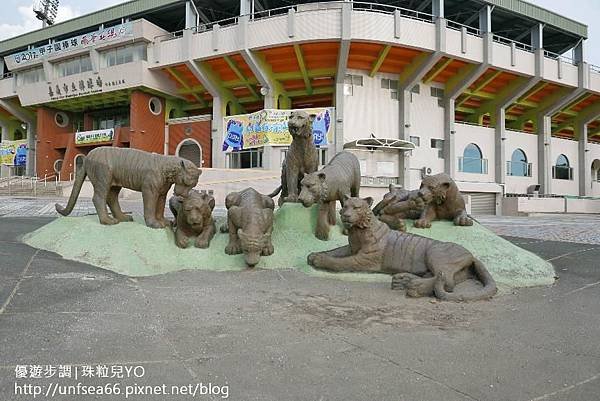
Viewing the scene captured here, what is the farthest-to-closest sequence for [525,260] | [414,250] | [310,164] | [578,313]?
1. [310,164]
2. [525,260]
3. [414,250]
4. [578,313]

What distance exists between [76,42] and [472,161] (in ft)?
101

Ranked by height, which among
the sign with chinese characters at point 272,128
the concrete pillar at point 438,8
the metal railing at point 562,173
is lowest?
the metal railing at point 562,173

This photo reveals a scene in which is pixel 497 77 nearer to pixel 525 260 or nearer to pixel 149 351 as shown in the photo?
pixel 525 260

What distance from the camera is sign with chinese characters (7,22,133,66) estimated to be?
28547 millimetres

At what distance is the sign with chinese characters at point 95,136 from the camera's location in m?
31.9

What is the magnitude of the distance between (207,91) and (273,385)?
94.5 feet

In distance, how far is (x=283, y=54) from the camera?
24766 millimetres

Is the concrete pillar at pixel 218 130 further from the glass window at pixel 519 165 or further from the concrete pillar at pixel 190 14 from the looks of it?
the glass window at pixel 519 165

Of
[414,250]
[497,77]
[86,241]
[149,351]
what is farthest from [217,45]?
[149,351]

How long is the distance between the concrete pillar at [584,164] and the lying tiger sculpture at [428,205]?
1434 inches

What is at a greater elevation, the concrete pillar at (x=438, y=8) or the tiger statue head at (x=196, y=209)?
the concrete pillar at (x=438, y=8)

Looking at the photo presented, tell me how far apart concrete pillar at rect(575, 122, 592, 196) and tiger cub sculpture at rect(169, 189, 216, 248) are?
38960mm

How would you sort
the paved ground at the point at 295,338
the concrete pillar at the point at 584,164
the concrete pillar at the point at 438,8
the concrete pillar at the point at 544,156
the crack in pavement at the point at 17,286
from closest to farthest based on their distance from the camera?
the paved ground at the point at 295,338 → the crack in pavement at the point at 17,286 → the concrete pillar at the point at 438,8 → the concrete pillar at the point at 544,156 → the concrete pillar at the point at 584,164

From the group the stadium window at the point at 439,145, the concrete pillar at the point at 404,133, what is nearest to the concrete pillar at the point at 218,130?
the concrete pillar at the point at 404,133
